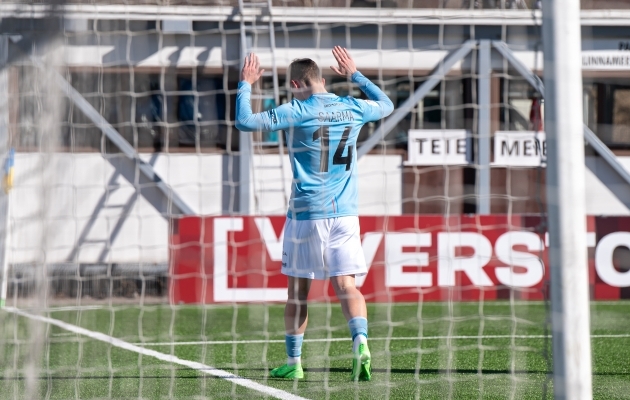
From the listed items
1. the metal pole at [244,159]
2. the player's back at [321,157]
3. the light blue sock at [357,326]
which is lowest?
the light blue sock at [357,326]

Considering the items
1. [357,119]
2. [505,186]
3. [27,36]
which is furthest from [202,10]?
[27,36]

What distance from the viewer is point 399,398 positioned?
476cm

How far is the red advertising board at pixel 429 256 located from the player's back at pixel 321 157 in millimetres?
4608

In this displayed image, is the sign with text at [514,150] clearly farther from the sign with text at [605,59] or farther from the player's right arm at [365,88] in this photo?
the player's right arm at [365,88]

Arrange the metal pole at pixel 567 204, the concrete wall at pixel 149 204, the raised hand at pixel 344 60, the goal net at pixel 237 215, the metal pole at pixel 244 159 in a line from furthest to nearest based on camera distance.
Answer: the metal pole at pixel 244 159, the concrete wall at pixel 149 204, the raised hand at pixel 344 60, the goal net at pixel 237 215, the metal pole at pixel 567 204

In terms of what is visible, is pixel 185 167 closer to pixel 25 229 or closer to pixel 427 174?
pixel 427 174

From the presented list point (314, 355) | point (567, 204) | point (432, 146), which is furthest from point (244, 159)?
point (567, 204)

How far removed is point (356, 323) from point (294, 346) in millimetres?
431

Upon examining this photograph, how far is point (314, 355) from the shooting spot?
Result: 20.8ft

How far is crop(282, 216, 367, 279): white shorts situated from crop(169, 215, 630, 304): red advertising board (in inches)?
181

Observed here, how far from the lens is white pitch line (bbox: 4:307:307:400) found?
4.71 m

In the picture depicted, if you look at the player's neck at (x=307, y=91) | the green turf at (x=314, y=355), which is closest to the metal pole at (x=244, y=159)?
the green turf at (x=314, y=355)

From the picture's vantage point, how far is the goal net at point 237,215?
4438 millimetres

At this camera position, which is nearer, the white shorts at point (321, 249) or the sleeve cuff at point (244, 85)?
the sleeve cuff at point (244, 85)
